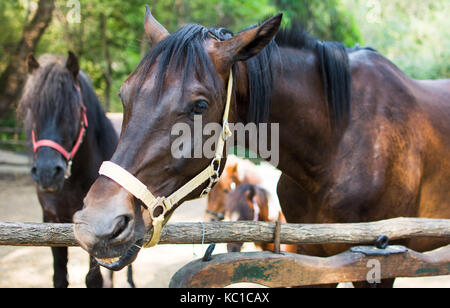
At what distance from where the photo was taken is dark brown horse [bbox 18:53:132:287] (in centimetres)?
279

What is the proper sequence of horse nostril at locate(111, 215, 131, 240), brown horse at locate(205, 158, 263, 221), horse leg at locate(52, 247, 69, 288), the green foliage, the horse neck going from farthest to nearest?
the green foliage
brown horse at locate(205, 158, 263, 221)
horse leg at locate(52, 247, 69, 288)
the horse neck
horse nostril at locate(111, 215, 131, 240)

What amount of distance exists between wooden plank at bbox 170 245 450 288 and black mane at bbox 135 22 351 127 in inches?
27.0

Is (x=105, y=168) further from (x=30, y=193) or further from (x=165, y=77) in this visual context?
(x=30, y=193)

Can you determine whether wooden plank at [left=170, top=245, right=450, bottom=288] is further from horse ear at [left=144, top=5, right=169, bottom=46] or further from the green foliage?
the green foliage

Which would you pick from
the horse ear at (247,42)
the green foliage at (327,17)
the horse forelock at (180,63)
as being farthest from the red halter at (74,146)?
the green foliage at (327,17)

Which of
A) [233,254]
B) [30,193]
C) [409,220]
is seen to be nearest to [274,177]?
[409,220]

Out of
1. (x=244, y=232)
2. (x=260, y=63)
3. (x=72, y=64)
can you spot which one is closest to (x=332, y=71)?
(x=260, y=63)

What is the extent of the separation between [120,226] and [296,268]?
771 millimetres

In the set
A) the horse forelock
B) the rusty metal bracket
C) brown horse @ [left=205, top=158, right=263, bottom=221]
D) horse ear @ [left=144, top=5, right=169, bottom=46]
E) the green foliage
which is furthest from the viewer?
the green foliage

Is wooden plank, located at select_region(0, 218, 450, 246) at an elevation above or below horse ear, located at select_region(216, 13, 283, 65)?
below

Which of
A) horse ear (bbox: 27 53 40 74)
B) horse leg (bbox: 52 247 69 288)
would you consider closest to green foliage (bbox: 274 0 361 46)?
horse ear (bbox: 27 53 40 74)

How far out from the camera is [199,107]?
4.92ft

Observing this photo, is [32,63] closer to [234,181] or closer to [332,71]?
[332,71]

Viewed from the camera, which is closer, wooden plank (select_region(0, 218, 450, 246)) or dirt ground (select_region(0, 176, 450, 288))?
wooden plank (select_region(0, 218, 450, 246))
